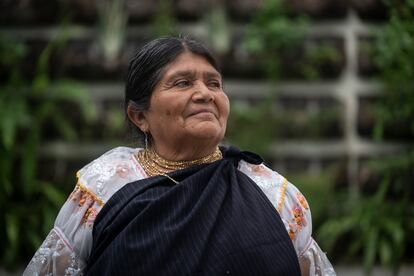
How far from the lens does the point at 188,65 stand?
253 centimetres

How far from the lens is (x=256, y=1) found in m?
5.83

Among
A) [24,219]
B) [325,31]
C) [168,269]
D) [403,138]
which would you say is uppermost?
[325,31]

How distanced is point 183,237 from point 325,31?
389 cm

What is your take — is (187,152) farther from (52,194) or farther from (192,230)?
(52,194)

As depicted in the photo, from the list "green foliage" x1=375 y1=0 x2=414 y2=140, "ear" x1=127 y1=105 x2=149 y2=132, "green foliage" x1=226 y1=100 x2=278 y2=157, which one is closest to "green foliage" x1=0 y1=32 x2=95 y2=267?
"green foliage" x1=226 y1=100 x2=278 y2=157

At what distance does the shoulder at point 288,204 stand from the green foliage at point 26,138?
292 centimetres

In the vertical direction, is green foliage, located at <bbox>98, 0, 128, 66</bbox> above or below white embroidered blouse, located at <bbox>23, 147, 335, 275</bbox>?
above

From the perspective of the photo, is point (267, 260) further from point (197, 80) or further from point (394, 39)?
point (394, 39)

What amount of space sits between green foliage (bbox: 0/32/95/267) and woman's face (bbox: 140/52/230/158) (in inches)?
110

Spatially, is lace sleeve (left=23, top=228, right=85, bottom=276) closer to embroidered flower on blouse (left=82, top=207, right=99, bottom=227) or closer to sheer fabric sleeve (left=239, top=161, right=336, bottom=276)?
embroidered flower on blouse (left=82, top=207, right=99, bottom=227)

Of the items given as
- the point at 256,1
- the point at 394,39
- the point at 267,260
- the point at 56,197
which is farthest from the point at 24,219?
the point at 267,260

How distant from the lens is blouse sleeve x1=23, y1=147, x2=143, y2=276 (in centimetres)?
249

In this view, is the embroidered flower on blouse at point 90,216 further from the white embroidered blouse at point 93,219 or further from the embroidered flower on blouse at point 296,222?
the embroidered flower on blouse at point 296,222

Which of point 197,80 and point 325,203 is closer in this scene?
point 197,80
